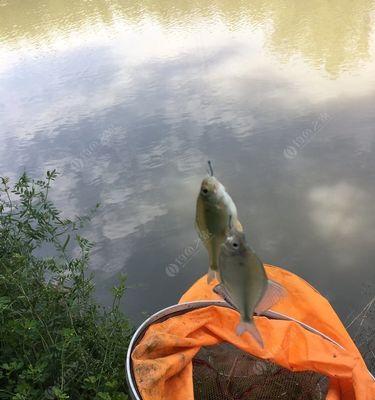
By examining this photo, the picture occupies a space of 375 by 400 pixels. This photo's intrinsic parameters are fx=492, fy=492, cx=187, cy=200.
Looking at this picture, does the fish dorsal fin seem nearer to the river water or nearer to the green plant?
the green plant

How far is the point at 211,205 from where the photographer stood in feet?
3.56

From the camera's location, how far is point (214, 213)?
3.59 ft

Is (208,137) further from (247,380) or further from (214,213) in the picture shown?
(214,213)

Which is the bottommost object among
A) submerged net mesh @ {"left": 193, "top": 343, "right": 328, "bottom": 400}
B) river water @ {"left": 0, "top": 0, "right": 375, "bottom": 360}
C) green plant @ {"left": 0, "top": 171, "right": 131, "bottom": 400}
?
river water @ {"left": 0, "top": 0, "right": 375, "bottom": 360}

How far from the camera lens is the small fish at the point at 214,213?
3.52 feet

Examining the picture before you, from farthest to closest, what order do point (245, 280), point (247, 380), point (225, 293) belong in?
point (247, 380)
point (225, 293)
point (245, 280)

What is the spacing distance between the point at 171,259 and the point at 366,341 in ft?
6.58

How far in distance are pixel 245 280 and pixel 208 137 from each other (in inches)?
223

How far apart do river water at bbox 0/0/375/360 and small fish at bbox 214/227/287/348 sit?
2.88 meters

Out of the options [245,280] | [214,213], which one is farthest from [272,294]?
[214,213]

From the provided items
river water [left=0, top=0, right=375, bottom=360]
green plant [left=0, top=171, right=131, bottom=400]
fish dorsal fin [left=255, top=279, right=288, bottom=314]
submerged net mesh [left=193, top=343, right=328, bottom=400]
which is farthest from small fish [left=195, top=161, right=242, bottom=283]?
river water [left=0, top=0, right=375, bottom=360]

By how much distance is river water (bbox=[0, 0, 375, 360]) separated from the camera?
15.9 ft

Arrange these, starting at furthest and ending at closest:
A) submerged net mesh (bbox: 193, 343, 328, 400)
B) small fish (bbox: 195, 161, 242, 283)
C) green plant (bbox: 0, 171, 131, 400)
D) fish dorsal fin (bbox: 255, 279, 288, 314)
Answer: submerged net mesh (bbox: 193, 343, 328, 400), green plant (bbox: 0, 171, 131, 400), fish dorsal fin (bbox: 255, 279, 288, 314), small fish (bbox: 195, 161, 242, 283)

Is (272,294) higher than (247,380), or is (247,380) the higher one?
(272,294)
